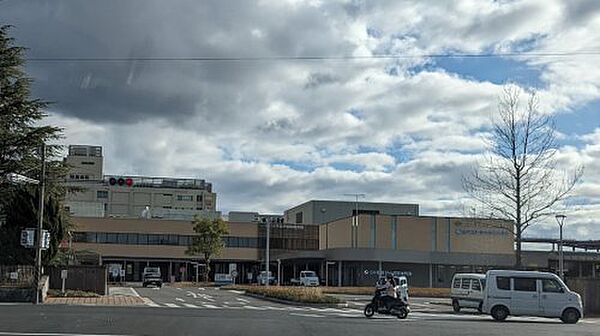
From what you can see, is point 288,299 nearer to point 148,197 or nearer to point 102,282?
point 102,282

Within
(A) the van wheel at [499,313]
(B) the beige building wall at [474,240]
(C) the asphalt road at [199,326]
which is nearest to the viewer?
(C) the asphalt road at [199,326]

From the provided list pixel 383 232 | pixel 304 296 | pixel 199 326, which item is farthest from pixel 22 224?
pixel 383 232

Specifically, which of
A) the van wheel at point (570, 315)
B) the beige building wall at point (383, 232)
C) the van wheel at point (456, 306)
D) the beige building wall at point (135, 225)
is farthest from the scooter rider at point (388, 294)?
the beige building wall at point (135, 225)

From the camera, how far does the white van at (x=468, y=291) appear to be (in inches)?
1395

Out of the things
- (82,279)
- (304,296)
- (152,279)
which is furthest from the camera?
(152,279)

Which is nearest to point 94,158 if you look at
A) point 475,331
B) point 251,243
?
point 251,243

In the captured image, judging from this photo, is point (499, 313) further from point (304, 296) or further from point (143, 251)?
point (143, 251)

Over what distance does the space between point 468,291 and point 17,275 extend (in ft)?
68.1

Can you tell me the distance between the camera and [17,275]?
1459 inches

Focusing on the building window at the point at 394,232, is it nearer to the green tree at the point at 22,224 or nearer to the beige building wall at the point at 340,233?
the beige building wall at the point at 340,233

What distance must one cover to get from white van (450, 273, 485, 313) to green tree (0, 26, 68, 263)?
822 inches

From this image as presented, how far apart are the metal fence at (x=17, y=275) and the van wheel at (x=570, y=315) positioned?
23.0m

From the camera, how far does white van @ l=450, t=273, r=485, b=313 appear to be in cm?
3544

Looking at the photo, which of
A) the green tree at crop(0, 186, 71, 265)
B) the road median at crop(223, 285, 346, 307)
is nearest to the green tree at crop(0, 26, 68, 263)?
the green tree at crop(0, 186, 71, 265)
